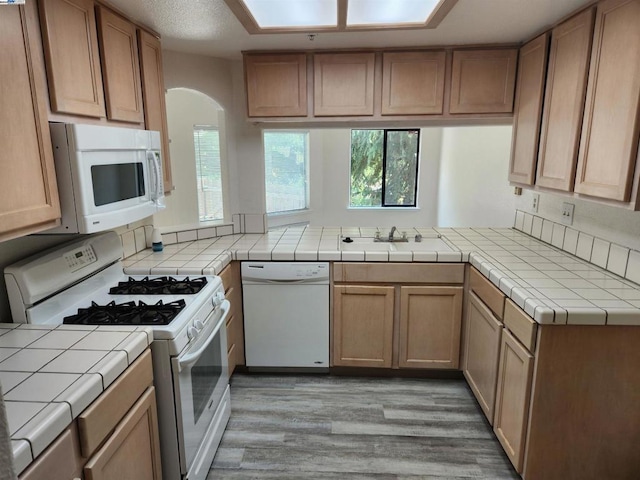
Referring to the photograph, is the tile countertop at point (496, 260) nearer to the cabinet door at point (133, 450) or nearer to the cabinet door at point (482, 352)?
the cabinet door at point (482, 352)

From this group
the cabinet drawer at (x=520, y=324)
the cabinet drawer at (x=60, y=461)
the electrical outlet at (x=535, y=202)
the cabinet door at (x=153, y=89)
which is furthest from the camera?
the electrical outlet at (x=535, y=202)

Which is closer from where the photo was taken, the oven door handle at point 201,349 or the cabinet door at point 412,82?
the oven door handle at point 201,349

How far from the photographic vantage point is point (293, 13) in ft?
6.37

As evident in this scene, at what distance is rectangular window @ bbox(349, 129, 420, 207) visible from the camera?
6.18m

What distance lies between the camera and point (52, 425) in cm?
104

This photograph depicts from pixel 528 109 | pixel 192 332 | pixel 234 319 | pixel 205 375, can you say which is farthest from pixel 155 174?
pixel 528 109

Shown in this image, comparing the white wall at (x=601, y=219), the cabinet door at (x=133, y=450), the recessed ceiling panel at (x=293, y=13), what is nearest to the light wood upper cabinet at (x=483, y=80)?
the white wall at (x=601, y=219)

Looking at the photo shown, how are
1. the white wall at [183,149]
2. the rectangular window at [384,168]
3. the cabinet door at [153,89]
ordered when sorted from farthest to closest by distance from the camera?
the rectangular window at [384,168] < the white wall at [183,149] < the cabinet door at [153,89]

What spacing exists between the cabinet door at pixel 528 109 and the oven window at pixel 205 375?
6.51 feet

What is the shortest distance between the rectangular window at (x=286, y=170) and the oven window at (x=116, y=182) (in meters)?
3.42

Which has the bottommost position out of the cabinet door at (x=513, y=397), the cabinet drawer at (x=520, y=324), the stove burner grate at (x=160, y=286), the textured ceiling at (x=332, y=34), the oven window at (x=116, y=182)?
the cabinet door at (x=513, y=397)

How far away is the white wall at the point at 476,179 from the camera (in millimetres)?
3420

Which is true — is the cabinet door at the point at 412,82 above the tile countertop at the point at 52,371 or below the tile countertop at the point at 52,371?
above

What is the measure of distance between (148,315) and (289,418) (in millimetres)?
1169
